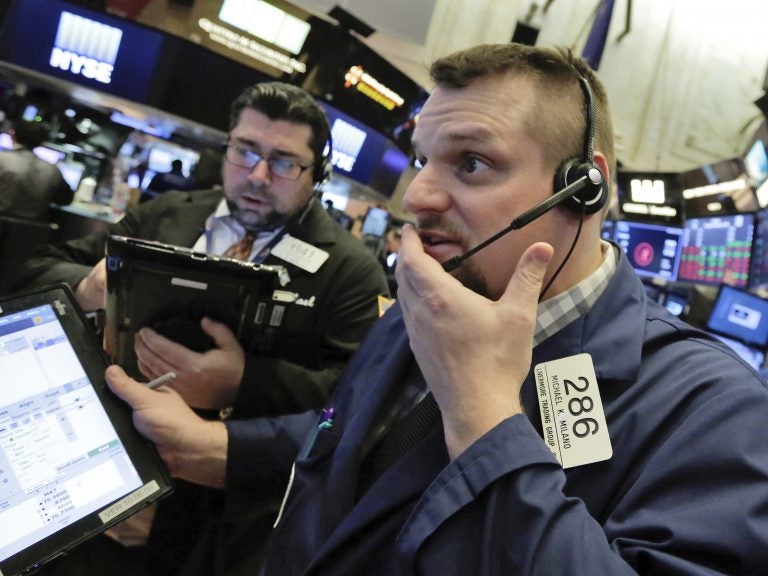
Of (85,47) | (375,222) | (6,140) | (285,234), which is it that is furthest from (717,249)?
(6,140)

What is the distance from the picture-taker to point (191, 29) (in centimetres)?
447

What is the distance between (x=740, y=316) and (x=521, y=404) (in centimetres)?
369

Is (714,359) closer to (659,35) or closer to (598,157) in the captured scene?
(598,157)

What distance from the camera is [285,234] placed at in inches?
67.5

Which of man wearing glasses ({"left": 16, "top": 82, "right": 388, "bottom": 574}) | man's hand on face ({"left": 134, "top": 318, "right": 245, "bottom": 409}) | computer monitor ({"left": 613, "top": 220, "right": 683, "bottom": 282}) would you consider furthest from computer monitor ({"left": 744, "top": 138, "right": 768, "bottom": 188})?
man's hand on face ({"left": 134, "top": 318, "right": 245, "bottom": 409})

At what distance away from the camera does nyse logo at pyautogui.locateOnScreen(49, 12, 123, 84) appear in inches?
169

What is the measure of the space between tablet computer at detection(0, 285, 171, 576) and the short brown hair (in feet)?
2.87

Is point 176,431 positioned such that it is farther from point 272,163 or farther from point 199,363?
point 272,163

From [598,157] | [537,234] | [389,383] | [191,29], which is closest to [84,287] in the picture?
[389,383]

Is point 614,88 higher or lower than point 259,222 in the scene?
higher

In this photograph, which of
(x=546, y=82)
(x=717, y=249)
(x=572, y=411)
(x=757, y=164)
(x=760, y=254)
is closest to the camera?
(x=572, y=411)

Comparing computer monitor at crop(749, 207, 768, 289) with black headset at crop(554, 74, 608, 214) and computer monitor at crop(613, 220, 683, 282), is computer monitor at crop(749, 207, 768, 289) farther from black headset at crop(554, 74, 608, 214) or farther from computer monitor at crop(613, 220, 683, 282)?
black headset at crop(554, 74, 608, 214)

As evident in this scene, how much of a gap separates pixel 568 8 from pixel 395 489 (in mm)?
7646

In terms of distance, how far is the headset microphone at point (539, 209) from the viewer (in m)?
0.88
